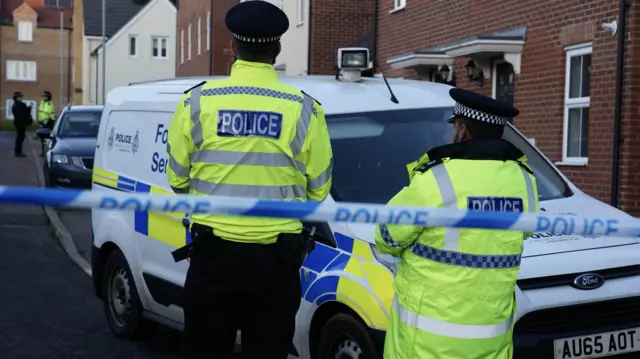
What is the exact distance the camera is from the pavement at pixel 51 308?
6961 mm

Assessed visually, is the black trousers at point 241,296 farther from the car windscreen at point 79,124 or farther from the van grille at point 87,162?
the car windscreen at point 79,124

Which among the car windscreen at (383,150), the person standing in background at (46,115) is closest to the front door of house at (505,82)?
the car windscreen at (383,150)

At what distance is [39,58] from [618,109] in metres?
76.0

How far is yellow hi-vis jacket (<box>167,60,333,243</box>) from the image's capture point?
3.69 meters

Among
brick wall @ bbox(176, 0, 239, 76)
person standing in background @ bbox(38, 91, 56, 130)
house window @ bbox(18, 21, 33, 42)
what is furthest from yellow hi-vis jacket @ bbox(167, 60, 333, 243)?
house window @ bbox(18, 21, 33, 42)

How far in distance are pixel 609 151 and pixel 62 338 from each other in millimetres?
6607

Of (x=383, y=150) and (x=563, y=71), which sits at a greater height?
(x=563, y=71)

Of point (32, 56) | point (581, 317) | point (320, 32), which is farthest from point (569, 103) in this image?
point (32, 56)

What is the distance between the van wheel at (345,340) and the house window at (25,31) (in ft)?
267

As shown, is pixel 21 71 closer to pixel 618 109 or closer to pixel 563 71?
pixel 563 71

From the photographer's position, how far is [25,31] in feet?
269

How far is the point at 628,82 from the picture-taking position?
10.7 metres

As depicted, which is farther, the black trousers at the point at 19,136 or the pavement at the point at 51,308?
the black trousers at the point at 19,136

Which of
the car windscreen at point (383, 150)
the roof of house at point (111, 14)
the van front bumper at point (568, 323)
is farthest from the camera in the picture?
the roof of house at point (111, 14)
